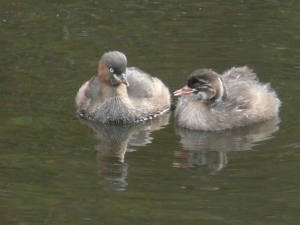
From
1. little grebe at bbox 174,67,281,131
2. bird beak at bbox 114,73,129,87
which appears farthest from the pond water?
bird beak at bbox 114,73,129,87

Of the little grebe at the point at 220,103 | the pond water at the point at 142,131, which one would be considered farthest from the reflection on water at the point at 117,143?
the little grebe at the point at 220,103

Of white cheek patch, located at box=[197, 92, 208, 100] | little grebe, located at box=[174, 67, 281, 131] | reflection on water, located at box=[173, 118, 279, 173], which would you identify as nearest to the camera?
reflection on water, located at box=[173, 118, 279, 173]

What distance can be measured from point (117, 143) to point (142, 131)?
600 mm

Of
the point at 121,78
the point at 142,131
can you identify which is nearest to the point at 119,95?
the point at 121,78

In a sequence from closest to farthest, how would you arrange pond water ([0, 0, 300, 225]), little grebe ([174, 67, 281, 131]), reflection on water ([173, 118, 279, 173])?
pond water ([0, 0, 300, 225]) → reflection on water ([173, 118, 279, 173]) → little grebe ([174, 67, 281, 131])

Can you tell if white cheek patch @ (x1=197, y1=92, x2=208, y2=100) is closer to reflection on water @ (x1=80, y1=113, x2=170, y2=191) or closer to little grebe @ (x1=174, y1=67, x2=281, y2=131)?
little grebe @ (x1=174, y1=67, x2=281, y2=131)

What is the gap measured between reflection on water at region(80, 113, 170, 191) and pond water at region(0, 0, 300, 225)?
0.02 meters

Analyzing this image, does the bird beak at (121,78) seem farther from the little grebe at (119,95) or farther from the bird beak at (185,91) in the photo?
the bird beak at (185,91)

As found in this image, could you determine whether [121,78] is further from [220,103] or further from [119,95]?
[220,103]

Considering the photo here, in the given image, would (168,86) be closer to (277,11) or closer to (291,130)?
(291,130)

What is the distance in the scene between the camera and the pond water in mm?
8359

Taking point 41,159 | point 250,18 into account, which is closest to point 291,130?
point 41,159

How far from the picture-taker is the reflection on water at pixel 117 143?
907cm

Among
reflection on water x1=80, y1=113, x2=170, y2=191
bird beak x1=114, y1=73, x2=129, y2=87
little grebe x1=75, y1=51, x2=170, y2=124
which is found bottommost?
reflection on water x1=80, y1=113, x2=170, y2=191
